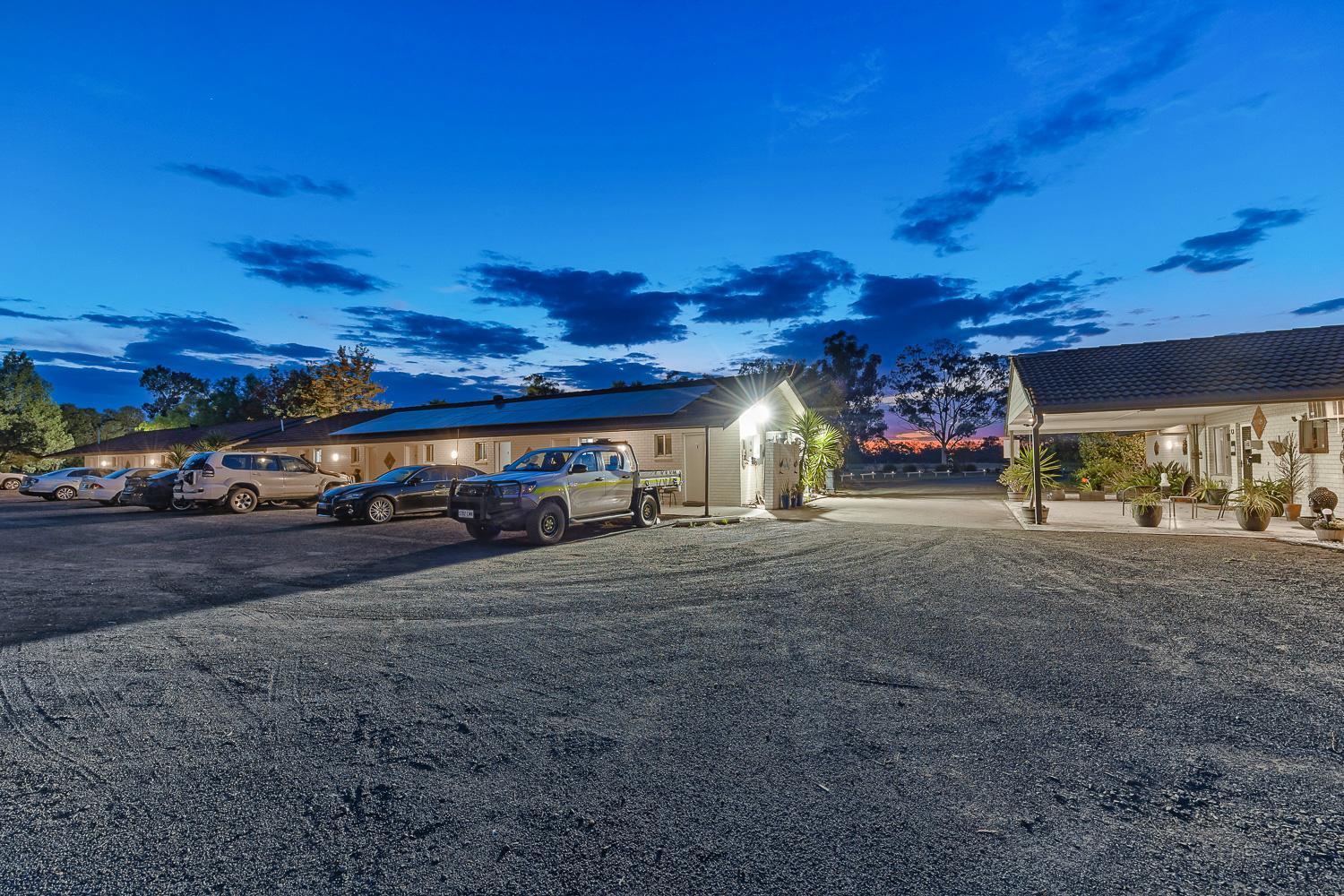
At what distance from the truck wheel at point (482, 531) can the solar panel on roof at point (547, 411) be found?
974 cm

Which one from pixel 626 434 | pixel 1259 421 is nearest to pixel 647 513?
pixel 626 434

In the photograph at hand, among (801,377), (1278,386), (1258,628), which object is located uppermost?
(801,377)

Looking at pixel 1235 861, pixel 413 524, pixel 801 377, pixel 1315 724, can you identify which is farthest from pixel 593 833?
pixel 801 377

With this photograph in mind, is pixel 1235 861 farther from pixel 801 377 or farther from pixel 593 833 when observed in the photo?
pixel 801 377

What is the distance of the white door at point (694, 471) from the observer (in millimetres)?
21703

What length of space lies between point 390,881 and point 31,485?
120 feet

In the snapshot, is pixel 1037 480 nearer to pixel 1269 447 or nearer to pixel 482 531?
pixel 1269 447

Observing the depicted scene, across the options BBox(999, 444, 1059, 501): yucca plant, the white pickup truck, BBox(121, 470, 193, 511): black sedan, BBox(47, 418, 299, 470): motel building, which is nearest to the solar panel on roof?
the white pickup truck

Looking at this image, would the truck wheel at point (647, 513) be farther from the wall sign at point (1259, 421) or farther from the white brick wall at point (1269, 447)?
the wall sign at point (1259, 421)

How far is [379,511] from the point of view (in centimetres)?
1656

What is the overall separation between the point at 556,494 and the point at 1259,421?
54.5 ft

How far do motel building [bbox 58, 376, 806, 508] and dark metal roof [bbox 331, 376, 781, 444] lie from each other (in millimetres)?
47

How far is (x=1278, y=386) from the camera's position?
1334cm

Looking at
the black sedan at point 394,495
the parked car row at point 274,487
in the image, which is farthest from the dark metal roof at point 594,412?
the black sedan at point 394,495
